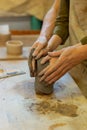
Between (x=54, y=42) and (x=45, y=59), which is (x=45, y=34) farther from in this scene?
(x=45, y=59)

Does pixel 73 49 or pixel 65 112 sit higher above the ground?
pixel 73 49

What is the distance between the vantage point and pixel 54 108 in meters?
1.08

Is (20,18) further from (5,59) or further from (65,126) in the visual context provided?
(65,126)

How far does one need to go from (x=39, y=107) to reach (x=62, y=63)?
0.67 feet

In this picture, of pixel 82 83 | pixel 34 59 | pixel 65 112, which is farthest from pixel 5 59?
pixel 65 112

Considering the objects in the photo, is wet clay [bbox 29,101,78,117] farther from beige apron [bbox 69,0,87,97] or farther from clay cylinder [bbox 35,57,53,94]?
beige apron [bbox 69,0,87,97]

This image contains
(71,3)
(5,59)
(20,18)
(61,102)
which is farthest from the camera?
(20,18)

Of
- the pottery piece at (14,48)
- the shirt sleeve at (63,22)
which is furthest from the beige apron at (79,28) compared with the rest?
the pottery piece at (14,48)

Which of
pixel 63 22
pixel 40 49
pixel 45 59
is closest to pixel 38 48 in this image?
pixel 40 49

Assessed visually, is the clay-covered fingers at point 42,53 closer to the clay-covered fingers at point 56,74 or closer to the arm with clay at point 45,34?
the arm with clay at point 45,34

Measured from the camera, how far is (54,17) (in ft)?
5.09

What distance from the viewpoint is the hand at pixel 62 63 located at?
1164mm

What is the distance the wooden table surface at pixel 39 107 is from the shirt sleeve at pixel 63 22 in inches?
9.7

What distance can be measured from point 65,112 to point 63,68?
20cm
